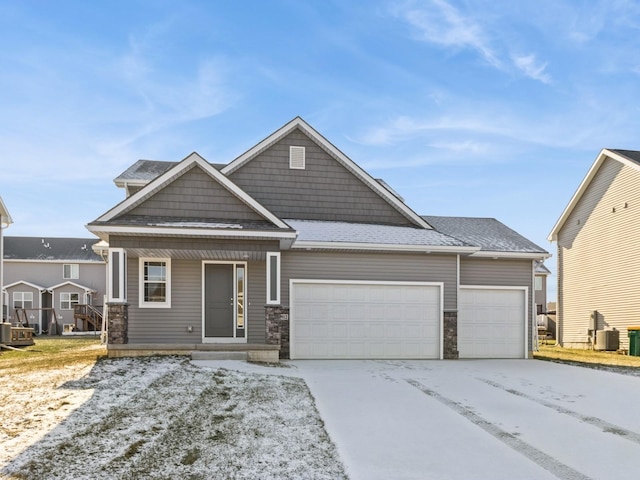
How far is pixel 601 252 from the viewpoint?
751 inches

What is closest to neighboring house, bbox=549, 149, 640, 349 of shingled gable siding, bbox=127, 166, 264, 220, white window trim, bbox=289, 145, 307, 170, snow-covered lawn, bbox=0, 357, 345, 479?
white window trim, bbox=289, 145, 307, 170

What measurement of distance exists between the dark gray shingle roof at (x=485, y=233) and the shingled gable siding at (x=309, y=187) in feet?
7.93

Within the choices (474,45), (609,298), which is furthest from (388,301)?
(609,298)

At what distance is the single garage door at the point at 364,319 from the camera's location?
12.8 m

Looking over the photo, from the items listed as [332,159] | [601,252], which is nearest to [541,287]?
[601,252]

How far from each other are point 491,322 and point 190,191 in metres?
9.56

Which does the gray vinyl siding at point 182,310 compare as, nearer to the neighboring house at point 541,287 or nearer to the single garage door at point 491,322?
the single garage door at point 491,322

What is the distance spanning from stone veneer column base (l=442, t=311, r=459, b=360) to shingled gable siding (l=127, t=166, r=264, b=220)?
617cm

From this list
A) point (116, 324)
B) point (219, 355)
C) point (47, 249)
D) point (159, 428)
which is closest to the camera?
point (159, 428)

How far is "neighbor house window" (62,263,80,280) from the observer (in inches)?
1275

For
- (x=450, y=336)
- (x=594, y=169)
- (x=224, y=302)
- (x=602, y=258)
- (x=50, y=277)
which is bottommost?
(x=450, y=336)

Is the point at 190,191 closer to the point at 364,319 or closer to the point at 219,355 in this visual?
A: the point at 219,355

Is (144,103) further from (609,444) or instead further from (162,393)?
(609,444)

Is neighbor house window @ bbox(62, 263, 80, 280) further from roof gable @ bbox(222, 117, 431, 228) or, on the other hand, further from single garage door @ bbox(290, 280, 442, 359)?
single garage door @ bbox(290, 280, 442, 359)
